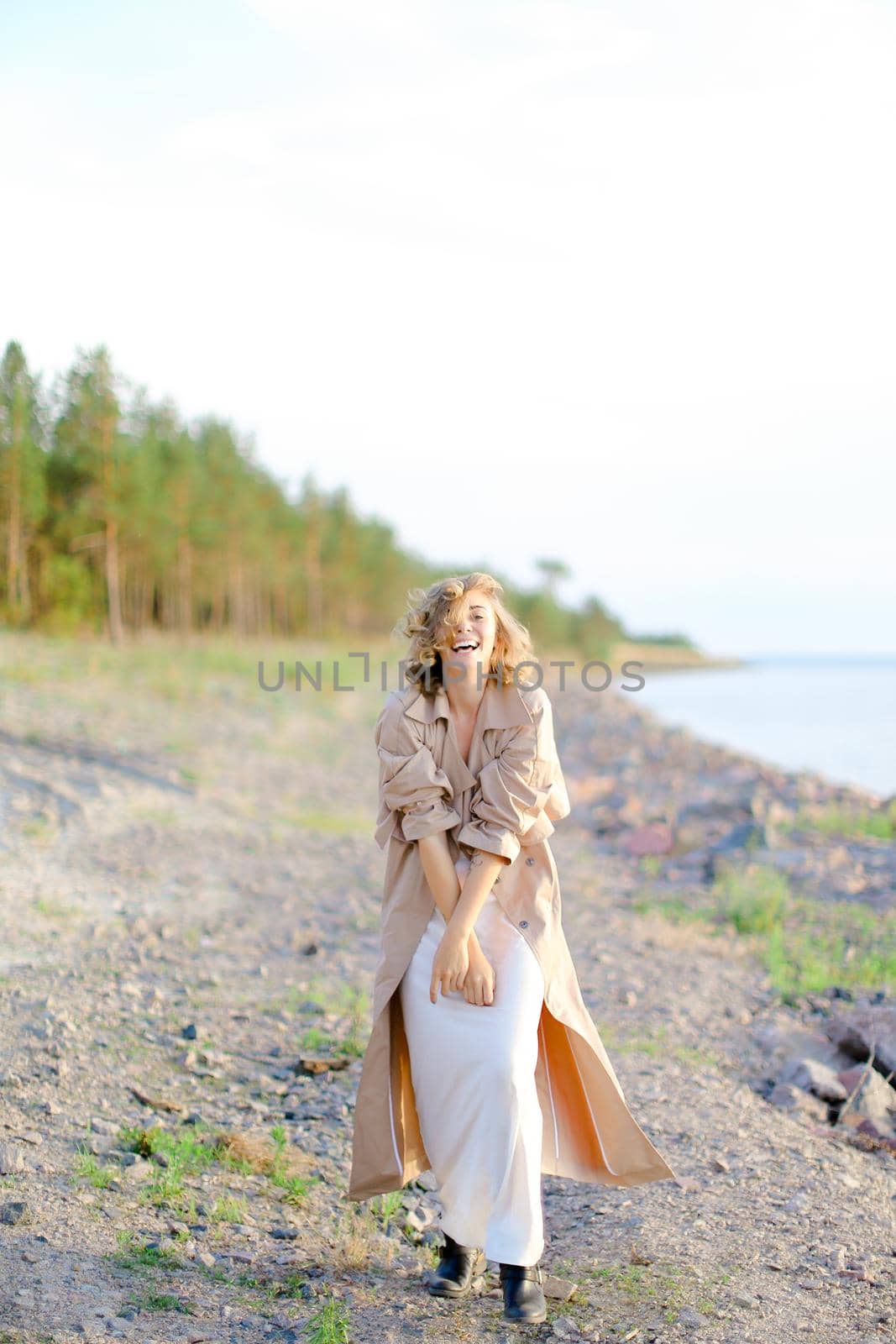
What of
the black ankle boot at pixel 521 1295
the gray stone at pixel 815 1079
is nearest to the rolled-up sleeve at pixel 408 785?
the black ankle boot at pixel 521 1295

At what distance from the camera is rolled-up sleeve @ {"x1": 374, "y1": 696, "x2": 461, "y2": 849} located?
2.77m

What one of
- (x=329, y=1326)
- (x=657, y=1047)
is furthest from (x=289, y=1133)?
(x=657, y=1047)

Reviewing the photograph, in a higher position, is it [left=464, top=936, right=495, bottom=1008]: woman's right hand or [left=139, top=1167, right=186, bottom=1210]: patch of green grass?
[left=464, top=936, right=495, bottom=1008]: woman's right hand

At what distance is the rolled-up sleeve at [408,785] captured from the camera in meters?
2.77

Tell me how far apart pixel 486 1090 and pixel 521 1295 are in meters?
0.55

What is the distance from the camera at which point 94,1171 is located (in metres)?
3.37

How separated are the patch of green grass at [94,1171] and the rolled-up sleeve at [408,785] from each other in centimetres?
155

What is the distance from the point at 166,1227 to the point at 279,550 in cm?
4402

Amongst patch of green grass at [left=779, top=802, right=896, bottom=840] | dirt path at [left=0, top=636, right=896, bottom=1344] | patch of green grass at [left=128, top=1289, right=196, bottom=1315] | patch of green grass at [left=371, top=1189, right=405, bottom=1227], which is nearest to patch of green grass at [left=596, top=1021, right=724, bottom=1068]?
dirt path at [left=0, top=636, right=896, bottom=1344]

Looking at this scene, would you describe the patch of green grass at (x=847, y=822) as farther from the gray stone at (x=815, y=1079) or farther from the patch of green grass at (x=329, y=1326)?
the patch of green grass at (x=329, y=1326)

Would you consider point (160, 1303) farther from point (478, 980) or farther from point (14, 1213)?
point (478, 980)

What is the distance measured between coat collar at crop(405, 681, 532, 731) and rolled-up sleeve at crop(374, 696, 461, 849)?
0.04 metres

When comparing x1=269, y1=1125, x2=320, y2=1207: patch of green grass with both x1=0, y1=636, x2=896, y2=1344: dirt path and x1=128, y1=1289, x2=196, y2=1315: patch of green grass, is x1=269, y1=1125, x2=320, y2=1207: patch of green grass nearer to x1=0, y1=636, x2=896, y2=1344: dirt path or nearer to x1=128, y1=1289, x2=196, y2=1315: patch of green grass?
x1=0, y1=636, x2=896, y2=1344: dirt path

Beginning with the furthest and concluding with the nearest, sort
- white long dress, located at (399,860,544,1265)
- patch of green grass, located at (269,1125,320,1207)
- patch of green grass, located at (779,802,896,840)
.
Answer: patch of green grass, located at (779,802,896,840)
patch of green grass, located at (269,1125,320,1207)
white long dress, located at (399,860,544,1265)
